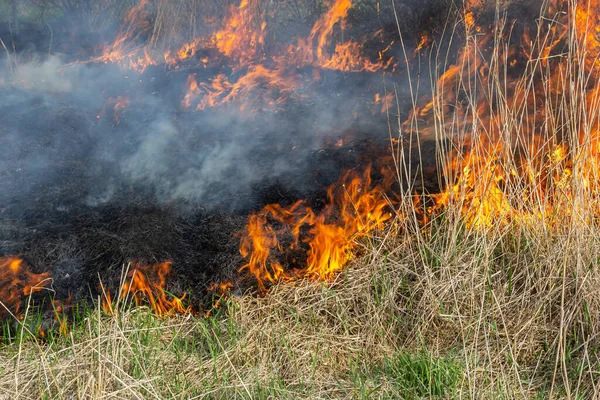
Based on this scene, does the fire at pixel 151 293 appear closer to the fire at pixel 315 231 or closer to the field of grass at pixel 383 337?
the field of grass at pixel 383 337

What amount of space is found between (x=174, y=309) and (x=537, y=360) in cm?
186

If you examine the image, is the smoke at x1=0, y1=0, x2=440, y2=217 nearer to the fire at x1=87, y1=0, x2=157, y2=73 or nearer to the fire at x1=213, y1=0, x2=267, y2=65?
the fire at x1=213, y1=0, x2=267, y2=65

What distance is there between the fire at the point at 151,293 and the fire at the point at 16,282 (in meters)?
0.40

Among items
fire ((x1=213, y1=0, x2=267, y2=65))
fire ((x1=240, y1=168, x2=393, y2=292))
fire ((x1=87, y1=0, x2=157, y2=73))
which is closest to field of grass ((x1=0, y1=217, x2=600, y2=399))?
fire ((x1=240, y1=168, x2=393, y2=292))

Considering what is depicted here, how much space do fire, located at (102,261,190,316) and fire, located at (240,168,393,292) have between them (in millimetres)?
439

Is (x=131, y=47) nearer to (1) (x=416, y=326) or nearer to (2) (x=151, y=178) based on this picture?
(2) (x=151, y=178)

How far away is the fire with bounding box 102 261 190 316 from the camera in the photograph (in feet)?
10.2

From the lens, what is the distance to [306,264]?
334 centimetres

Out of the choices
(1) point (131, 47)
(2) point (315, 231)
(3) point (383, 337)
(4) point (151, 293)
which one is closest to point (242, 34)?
(1) point (131, 47)

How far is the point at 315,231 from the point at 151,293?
39.9 inches

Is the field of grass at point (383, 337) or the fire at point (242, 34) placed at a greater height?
the fire at point (242, 34)

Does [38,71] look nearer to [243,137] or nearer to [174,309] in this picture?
[243,137]

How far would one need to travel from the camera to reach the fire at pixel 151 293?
310 centimetres

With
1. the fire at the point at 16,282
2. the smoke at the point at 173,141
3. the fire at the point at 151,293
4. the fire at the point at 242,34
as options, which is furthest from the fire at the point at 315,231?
the fire at the point at 242,34
